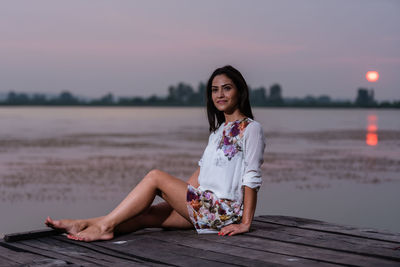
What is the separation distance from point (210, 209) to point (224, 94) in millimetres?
824

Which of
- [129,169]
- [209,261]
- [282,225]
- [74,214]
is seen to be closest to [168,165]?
[129,169]

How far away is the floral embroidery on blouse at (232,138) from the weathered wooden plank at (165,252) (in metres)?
0.74

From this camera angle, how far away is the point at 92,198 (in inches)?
455

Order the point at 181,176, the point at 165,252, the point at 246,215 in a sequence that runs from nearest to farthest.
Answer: the point at 165,252 < the point at 246,215 < the point at 181,176

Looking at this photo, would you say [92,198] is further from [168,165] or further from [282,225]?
[282,225]

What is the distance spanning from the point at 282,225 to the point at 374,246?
0.87 m

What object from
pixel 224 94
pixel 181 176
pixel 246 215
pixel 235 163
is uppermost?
pixel 224 94

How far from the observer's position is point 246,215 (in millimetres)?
3846

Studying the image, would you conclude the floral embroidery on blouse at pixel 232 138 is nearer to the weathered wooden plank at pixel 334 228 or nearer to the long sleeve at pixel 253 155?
the long sleeve at pixel 253 155

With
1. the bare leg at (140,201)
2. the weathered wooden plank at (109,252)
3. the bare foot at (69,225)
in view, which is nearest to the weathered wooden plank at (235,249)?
the bare leg at (140,201)

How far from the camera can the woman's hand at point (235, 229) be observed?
12.7ft

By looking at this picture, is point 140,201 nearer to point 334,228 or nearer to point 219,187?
point 219,187

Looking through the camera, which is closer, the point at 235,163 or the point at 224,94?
the point at 235,163

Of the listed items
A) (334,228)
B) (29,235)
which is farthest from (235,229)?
(29,235)
